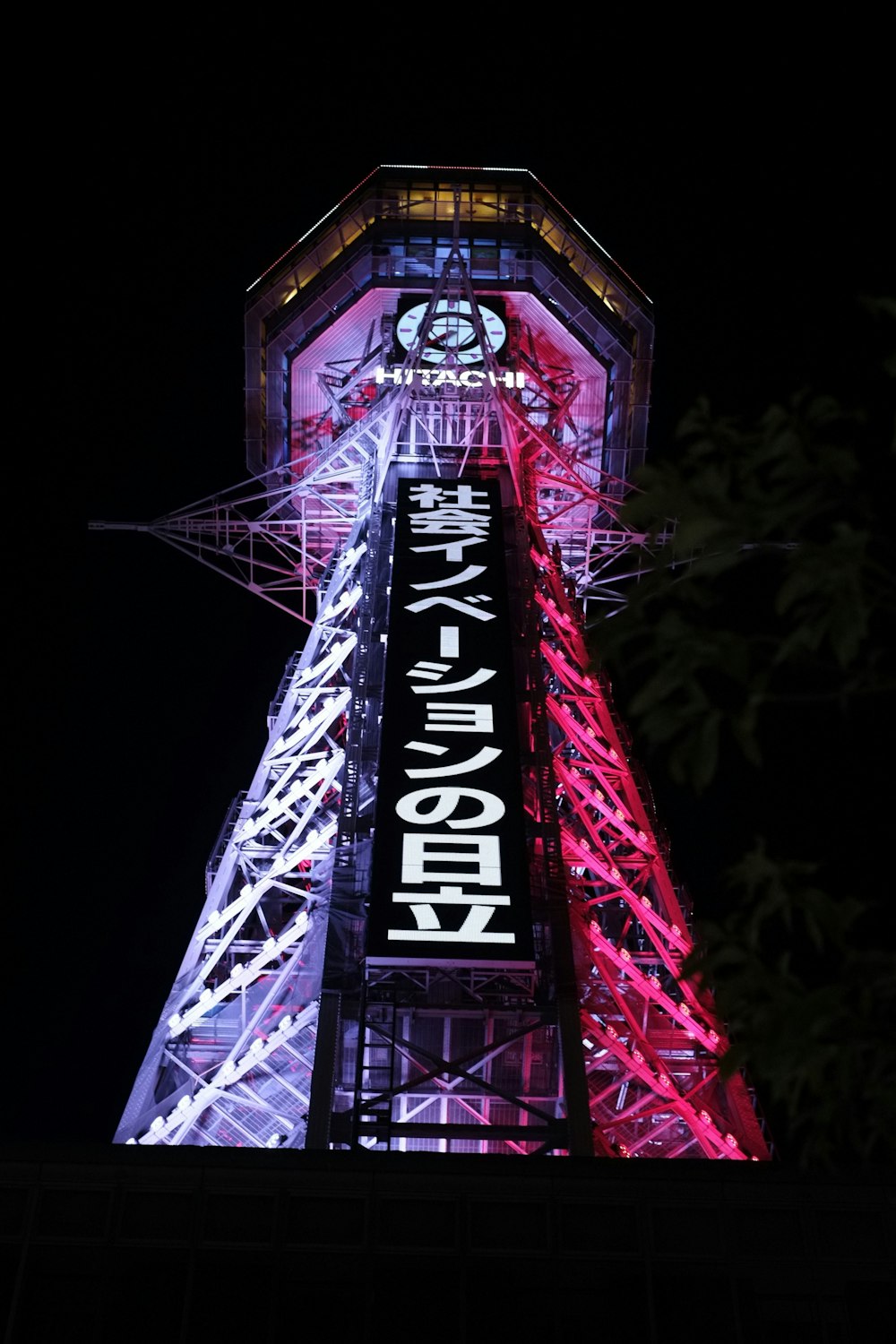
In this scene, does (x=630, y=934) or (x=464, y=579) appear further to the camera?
Answer: (x=630, y=934)

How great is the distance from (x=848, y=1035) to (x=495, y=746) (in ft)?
54.4

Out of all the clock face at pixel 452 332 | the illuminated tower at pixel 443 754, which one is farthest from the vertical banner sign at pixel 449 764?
the clock face at pixel 452 332

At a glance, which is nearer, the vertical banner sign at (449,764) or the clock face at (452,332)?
the vertical banner sign at (449,764)

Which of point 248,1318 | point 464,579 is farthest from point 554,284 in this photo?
point 248,1318

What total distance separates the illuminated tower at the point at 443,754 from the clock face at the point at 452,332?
88mm

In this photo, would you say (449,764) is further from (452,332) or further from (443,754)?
(452,332)

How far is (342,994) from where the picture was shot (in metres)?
20.3

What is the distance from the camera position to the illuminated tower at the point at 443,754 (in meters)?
20.2

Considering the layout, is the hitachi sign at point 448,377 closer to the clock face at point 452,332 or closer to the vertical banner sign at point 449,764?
the clock face at point 452,332

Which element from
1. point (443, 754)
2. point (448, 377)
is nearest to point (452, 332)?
point (448, 377)

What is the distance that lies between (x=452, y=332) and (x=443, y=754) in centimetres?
1883

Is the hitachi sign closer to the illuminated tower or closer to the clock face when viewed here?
the illuminated tower

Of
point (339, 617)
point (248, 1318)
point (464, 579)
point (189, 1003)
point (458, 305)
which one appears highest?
point (458, 305)

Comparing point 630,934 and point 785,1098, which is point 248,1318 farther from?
point 630,934
